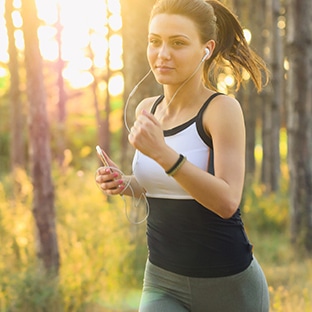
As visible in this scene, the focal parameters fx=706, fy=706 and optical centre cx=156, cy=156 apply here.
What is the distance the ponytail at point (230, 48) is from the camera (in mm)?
2816

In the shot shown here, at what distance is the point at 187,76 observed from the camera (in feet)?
8.63

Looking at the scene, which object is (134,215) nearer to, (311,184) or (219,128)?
(311,184)

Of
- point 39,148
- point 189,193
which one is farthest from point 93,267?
point 189,193

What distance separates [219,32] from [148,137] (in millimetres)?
798

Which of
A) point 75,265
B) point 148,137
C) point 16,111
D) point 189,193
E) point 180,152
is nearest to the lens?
point 148,137

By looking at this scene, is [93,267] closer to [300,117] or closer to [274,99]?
[300,117]

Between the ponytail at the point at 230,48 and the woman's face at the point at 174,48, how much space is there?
0.24 m

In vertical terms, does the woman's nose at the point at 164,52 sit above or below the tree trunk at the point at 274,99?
above

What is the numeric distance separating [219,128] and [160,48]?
401 millimetres

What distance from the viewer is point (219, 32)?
283cm

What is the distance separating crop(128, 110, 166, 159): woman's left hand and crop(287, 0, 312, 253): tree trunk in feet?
22.7

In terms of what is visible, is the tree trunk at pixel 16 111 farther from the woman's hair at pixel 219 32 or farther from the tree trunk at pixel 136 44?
the woman's hair at pixel 219 32

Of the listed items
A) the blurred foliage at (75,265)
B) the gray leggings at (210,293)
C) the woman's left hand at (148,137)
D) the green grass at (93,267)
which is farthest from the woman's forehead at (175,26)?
the blurred foliage at (75,265)

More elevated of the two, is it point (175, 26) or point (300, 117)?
point (175, 26)
